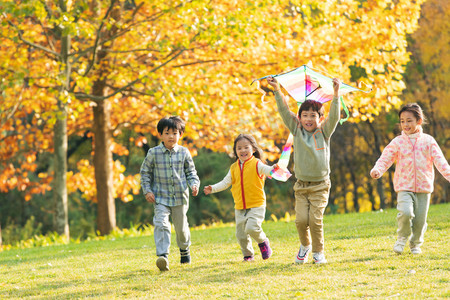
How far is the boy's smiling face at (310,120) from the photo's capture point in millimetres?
6148

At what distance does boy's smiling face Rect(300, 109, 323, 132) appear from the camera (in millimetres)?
6148

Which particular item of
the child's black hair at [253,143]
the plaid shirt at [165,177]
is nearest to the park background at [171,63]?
the plaid shirt at [165,177]

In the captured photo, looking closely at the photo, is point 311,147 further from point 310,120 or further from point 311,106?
point 311,106

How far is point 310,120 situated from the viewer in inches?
242

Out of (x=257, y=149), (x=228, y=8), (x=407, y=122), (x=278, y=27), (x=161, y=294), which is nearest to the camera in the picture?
(x=161, y=294)

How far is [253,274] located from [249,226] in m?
0.89

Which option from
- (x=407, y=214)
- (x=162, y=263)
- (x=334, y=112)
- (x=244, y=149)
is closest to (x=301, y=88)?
(x=334, y=112)

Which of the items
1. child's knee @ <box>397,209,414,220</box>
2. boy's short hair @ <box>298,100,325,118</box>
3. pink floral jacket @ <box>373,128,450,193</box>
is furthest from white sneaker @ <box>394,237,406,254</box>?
boy's short hair @ <box>298,100,325,118</box>

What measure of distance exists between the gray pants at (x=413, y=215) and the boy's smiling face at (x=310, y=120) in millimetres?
1220

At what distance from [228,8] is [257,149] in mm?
7519

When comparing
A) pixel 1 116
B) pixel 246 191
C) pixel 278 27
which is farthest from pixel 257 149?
pixel 1 116

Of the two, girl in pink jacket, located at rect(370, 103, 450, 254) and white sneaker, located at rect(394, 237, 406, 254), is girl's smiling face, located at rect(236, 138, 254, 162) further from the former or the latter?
white sneaker, located at rect(394, 237, 406, 254)

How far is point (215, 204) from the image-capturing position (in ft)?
82.5

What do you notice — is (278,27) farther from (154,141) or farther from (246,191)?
(154,141)
